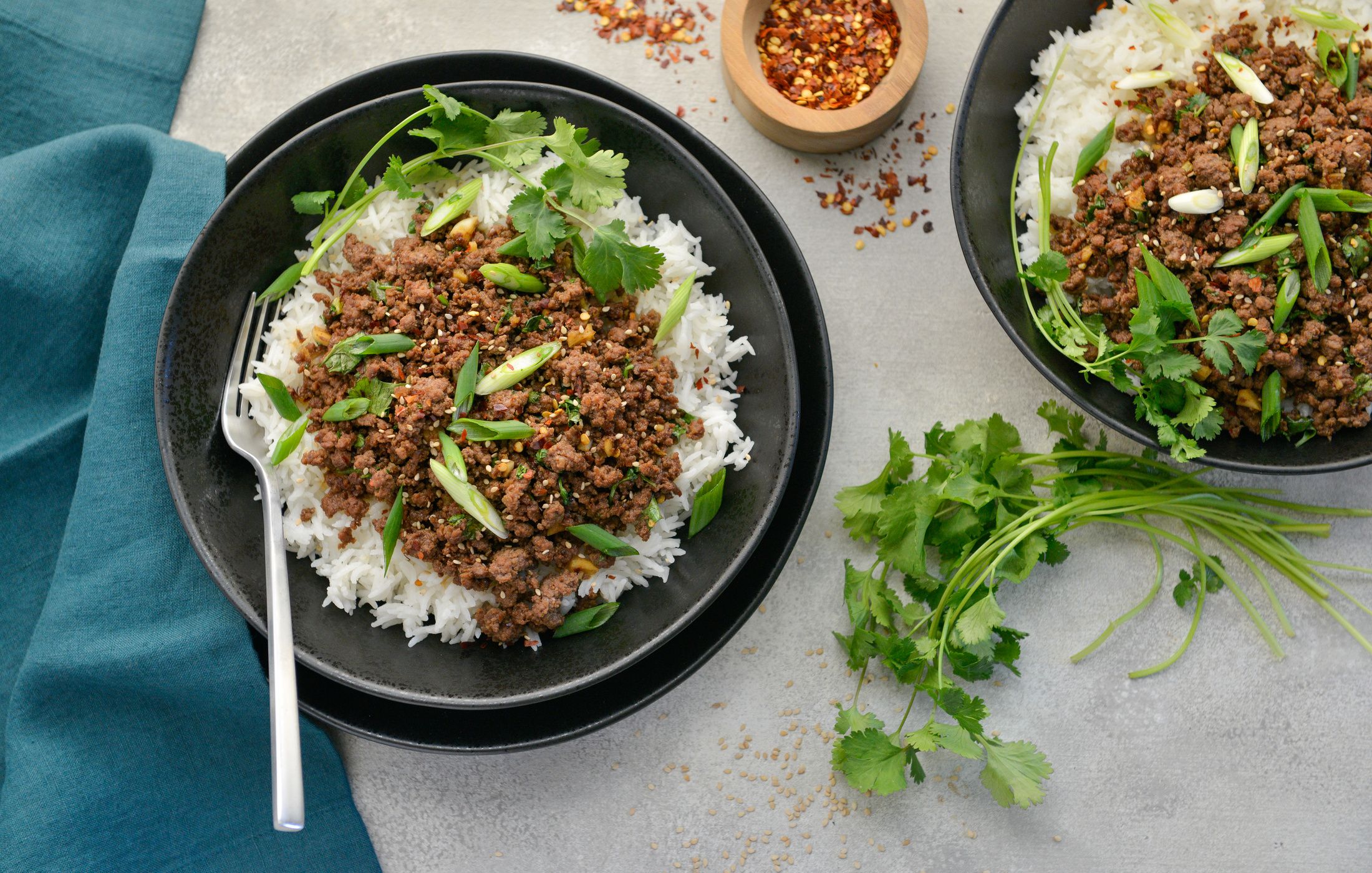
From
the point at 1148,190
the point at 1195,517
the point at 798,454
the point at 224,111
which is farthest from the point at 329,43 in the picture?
the point at 1195,517

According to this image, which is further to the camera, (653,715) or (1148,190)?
(653,715)

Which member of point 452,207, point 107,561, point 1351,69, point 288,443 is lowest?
point 107,561

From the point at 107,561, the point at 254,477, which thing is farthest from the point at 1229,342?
the point at 107,561

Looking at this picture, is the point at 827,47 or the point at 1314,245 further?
the point at 827,47

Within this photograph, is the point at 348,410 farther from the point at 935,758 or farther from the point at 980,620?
the point at 935,758

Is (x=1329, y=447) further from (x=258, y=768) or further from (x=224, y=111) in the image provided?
(x=224, y=111)

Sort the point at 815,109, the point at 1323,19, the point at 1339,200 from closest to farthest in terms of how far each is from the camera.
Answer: the point at 1339,200, the point at 1323,19, the point at 815,109
